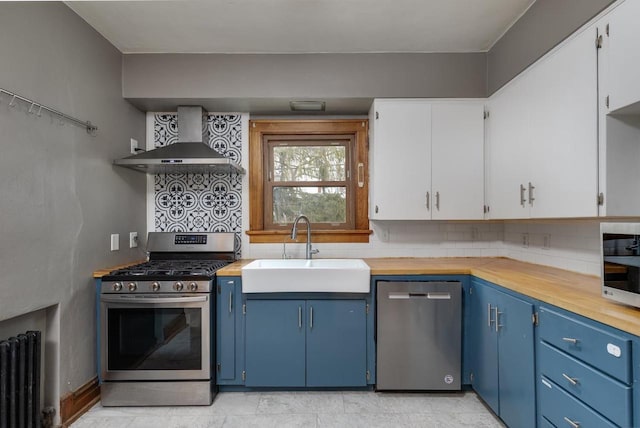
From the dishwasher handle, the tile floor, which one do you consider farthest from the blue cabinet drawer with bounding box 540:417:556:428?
the dishwasher handle

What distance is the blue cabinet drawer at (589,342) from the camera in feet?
3.76

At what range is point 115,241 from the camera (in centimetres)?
252

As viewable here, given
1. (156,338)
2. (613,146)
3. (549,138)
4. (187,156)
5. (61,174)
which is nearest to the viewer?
(613,146)

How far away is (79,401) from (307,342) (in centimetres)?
146

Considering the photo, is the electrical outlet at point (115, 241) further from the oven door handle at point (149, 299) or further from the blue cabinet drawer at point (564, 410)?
the blue cabinet drawer at point (564, 410)

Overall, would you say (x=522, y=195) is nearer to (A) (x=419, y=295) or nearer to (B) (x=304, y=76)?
(A) (x=419, y=295)

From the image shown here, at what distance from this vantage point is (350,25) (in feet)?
7.38

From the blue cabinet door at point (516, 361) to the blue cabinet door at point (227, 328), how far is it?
64.1 inches

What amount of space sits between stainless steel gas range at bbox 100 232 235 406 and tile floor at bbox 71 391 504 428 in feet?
0.31

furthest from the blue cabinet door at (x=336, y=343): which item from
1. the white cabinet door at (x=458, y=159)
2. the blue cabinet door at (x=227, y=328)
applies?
the white cabinet door at (x=458, y=159)

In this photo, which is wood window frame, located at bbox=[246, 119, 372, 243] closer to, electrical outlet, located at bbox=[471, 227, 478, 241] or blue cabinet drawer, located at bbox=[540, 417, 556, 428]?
electrical outlet, located at bbox=[471, 227, 478, 241]

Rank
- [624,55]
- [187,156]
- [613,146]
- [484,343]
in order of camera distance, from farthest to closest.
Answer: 1. [187,156]
2. [484,343]
3. [613,146]
4. [624,55]

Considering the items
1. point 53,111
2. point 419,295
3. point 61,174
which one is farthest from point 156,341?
point 419,295

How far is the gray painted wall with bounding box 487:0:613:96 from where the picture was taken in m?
1.69
